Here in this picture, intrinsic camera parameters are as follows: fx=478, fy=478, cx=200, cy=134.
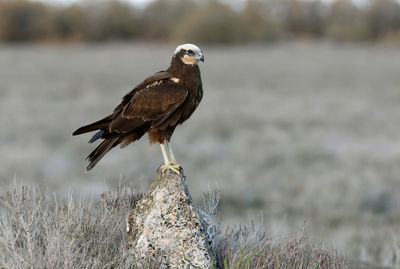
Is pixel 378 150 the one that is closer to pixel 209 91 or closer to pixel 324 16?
pixel 209 91

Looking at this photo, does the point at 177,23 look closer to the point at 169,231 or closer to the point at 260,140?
the point at 260,140

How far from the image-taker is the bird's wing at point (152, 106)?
11.5ft

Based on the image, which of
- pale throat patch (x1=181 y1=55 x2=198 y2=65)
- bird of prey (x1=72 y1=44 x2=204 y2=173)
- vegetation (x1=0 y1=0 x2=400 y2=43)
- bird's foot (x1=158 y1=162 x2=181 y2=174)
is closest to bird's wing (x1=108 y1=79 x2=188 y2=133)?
bird of prey (x1=72 y1=44 x2=204 y2=173)

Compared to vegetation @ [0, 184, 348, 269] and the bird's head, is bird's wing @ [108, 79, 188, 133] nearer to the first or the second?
the bird's head

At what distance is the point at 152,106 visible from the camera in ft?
11.6

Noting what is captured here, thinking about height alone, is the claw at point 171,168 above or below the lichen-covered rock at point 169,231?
above

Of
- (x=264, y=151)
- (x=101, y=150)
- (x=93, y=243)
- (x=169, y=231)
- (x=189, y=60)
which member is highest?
(x=189, y=60)

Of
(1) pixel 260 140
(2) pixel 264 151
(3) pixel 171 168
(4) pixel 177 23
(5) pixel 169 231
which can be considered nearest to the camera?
(5) pixel 169 231

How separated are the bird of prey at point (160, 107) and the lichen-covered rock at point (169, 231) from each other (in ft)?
0.84

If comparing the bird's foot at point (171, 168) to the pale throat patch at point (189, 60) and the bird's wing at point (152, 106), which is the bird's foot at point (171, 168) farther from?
the pale throat patch at point (189, 60)

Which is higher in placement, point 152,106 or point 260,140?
point 152,106

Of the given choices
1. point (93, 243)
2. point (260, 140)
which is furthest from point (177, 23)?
point (93, 243)

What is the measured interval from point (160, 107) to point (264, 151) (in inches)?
382

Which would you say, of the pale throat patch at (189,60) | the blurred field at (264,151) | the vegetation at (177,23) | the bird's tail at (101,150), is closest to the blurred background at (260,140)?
the blurred field at (264,151)
